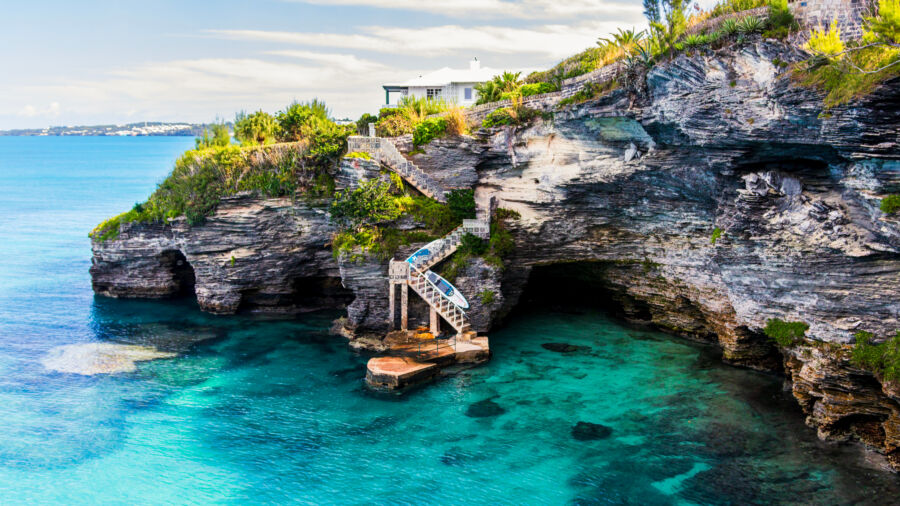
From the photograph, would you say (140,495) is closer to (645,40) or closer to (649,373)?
(649,373)

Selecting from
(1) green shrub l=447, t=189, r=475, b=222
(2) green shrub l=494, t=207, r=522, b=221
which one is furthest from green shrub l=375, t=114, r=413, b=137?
(2) green shrub l=494, t=207, r=522, b=221

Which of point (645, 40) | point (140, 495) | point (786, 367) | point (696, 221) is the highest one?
point (645, 40)

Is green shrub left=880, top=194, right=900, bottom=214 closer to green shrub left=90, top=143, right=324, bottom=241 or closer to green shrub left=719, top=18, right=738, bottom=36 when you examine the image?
green shrub left=719, top=18, right=738, bottom=36

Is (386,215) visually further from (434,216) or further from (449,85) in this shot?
(449,85)

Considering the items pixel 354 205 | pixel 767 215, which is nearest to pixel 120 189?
pixel 354 205

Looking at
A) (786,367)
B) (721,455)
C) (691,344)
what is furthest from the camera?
(691,344)

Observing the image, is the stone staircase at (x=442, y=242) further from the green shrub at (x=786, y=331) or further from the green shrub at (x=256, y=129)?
the green shrub at (x=786, y=331)
